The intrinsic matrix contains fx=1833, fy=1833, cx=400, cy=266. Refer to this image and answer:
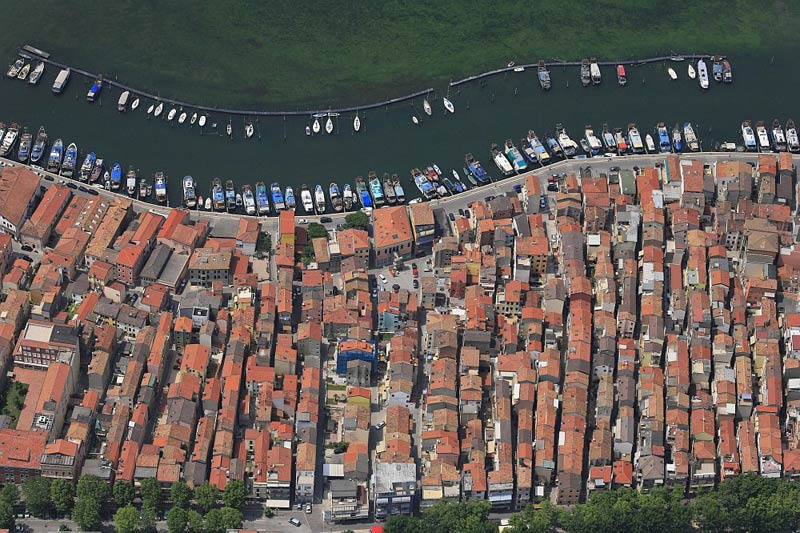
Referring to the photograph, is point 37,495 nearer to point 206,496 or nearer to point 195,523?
point 195,523

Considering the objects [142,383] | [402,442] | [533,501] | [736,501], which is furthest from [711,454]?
[142,383]

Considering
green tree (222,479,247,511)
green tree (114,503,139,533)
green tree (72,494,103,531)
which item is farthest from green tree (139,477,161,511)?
green tree (222,479,247,511)

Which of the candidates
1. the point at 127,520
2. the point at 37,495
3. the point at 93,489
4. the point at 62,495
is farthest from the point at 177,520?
the point at 37,495

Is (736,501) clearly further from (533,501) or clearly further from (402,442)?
(402,442)

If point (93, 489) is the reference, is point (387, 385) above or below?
above

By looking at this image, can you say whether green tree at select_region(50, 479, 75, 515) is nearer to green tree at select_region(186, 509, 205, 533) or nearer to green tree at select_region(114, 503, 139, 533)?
green tree at select_region(114, 503, 139, 533)

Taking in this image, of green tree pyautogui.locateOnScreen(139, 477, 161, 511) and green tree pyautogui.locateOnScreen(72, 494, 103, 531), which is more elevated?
green tree pyautogui.locateOnScreen(139, 477, 161, 511)
